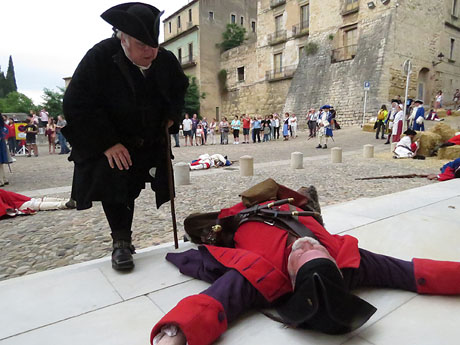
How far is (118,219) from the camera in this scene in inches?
88.1

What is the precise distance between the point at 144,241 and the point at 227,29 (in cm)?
3665

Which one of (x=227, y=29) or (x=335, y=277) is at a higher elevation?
(x=227, y=29)

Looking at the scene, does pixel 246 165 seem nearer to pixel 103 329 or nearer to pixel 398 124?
pixel 103 329

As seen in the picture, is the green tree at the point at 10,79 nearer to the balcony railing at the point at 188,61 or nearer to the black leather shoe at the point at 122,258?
the balcony railing at the point at 188,61

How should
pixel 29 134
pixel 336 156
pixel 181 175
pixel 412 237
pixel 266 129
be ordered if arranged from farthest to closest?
pixel 266 129
pixel 29 134
pixel 336 156
pixel 181 175
pixel 412 237

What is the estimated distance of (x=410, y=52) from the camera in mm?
21812

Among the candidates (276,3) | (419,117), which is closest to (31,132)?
(419,117)

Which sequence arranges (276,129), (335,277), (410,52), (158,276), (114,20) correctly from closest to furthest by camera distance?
1. (335,277)
2. (114,20)
3. (158,276)
4. (276,129)
5. (410,52)

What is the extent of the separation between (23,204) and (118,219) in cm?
285

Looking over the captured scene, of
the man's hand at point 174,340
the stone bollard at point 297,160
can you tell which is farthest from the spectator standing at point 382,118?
the man's hand at point 174,340

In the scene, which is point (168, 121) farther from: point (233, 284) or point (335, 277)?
point (335, 277)

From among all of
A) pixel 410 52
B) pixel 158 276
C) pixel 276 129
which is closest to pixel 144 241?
pixel 158 276

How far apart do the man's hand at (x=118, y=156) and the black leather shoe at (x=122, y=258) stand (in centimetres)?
56

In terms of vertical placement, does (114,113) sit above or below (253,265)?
above
